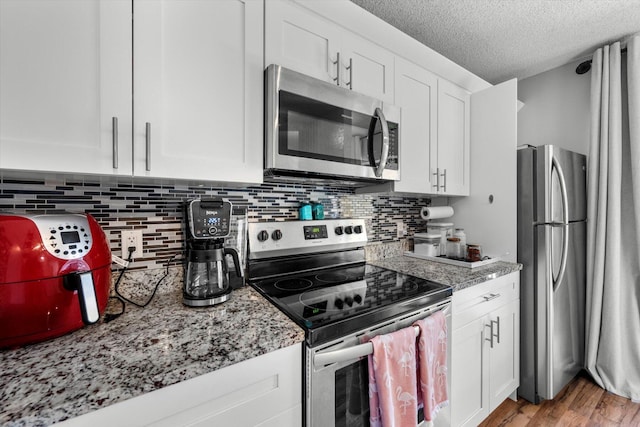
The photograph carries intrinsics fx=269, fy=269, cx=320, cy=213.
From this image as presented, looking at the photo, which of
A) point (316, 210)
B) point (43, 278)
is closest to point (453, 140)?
point (316, 210)

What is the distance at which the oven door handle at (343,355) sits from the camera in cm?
84

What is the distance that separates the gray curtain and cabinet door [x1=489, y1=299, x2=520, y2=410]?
0.72 meters

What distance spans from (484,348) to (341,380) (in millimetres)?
1008

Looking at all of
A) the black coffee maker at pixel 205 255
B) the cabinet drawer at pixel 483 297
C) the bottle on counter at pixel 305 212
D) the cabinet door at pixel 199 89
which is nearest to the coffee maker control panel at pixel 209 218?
the black coffee maker at pixel 205 255

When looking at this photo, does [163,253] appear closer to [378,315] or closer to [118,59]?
[118,59]

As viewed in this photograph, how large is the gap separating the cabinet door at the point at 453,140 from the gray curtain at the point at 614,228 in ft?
2.86

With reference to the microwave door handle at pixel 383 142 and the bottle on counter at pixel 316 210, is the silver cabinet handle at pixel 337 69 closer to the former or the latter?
the microwave door handle at pixel 383 142

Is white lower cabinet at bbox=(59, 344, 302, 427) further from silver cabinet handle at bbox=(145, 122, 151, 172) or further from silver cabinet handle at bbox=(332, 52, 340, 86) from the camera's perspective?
silver cabinet handle at bbox=(332, 52, 340, 86)

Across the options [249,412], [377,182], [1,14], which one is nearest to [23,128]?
[1,14]

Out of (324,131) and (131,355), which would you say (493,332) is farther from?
(131,355)

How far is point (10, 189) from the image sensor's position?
36.3 inches

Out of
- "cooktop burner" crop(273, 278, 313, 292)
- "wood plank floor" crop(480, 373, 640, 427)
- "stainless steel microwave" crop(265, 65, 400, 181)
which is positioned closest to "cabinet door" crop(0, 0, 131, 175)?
"stainless steel microwave" crop(265, 65, 400, 181)

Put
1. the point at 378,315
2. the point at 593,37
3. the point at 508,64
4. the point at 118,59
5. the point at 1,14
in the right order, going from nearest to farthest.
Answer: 1. the point at 1,14
2. the point at 118,59
3. the point at 378,315
4. the point at 593,37
5. the point at 508,64

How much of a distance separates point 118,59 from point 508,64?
2.62 metres
